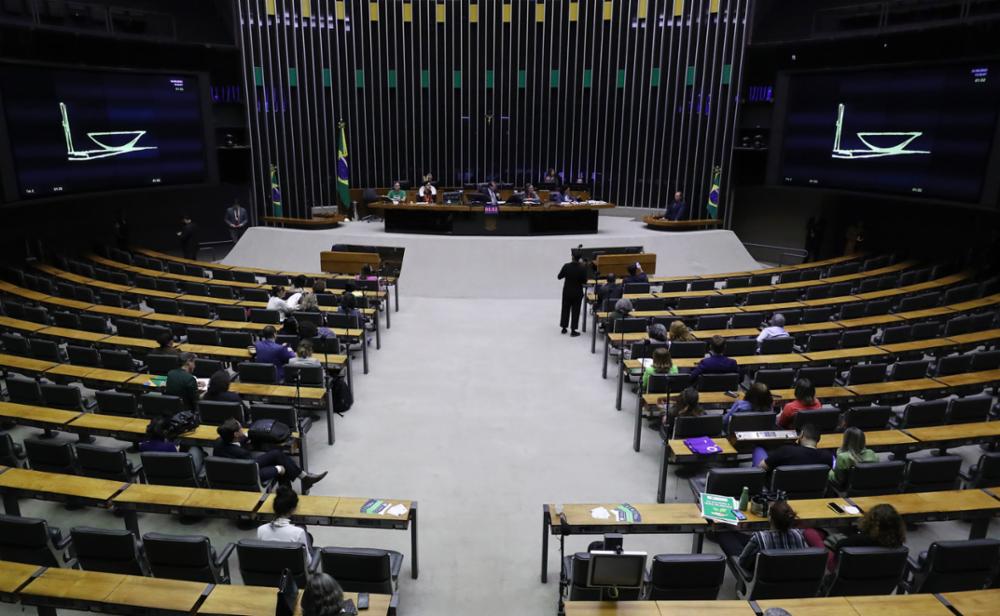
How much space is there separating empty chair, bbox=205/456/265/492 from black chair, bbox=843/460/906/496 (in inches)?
198

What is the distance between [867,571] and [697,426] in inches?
86.0

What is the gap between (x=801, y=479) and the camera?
536 centimetres

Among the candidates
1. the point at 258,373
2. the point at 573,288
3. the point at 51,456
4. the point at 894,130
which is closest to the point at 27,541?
the point at 51,456

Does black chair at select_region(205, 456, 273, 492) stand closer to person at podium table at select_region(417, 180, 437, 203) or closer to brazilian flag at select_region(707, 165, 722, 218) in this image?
person at podium table at select_region(417, 180, 437, 203)

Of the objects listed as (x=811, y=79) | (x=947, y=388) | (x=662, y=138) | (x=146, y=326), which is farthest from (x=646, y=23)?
(x=146, y=326)

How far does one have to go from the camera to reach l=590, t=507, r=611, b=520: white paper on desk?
4.82m

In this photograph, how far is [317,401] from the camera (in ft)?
23.1

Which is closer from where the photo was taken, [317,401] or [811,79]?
[317,401]

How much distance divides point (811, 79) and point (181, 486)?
1540 cm

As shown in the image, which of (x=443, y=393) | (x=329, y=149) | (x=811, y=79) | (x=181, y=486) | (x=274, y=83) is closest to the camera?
(x=181, y=486)

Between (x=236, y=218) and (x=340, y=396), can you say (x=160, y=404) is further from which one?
(x=236, y=218)

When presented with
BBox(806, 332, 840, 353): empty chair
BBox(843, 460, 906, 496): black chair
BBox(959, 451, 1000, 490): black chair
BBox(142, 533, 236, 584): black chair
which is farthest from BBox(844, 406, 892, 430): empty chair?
BBox(142, 533, 236, 584): black chair

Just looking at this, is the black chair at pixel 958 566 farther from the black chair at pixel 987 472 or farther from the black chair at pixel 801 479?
the black chair at pixel 987 472

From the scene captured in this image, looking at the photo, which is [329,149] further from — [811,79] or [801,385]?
[801,385]
